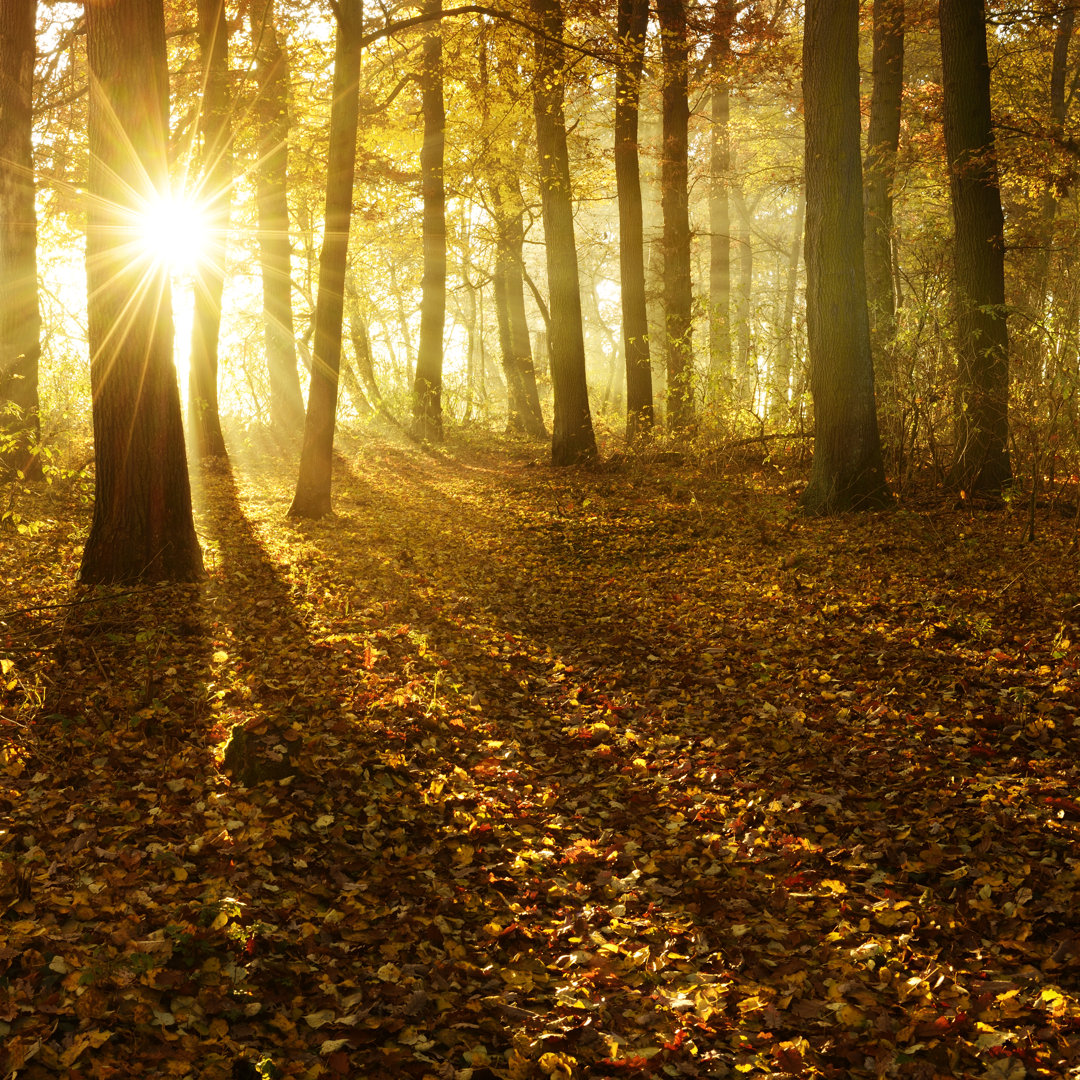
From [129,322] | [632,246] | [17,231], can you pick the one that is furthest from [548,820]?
[632,246]

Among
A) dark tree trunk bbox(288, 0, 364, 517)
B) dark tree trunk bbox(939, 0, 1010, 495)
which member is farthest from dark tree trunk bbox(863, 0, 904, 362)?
dark tree trunk bbox(288, 0, 364, 517)

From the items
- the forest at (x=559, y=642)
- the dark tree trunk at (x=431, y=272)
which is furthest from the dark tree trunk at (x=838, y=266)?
the dark tree trunk at (x=431, y=272)

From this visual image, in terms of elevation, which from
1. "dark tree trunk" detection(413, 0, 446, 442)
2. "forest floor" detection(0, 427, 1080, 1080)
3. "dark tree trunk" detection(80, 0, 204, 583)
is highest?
"dark tree trunk" detection(413, 0, 446, 442)

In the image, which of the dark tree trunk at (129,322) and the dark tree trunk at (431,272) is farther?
the dark tree trunk at (431,272)

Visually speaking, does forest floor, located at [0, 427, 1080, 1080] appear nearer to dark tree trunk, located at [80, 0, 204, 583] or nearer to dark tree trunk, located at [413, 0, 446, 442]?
dark tree trunk, located at [80, 0, 204, 583]

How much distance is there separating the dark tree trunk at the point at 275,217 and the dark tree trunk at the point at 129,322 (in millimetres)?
6397

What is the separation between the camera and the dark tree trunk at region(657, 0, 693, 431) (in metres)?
14.0

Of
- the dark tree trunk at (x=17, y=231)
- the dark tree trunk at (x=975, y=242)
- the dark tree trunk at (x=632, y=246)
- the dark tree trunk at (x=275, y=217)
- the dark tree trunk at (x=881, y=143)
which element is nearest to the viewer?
the dark tree trunk at (x=975, y=242)

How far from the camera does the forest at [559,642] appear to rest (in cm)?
342

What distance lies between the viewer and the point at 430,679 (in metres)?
6.53

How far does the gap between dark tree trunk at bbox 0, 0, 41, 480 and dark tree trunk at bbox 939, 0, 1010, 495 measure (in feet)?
35.0

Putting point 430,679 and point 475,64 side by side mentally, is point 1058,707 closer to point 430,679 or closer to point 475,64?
point 430,679

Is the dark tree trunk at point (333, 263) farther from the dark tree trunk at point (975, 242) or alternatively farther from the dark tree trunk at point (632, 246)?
the dark tree trunk at point (975, 242)

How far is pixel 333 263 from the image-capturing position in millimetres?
10344
